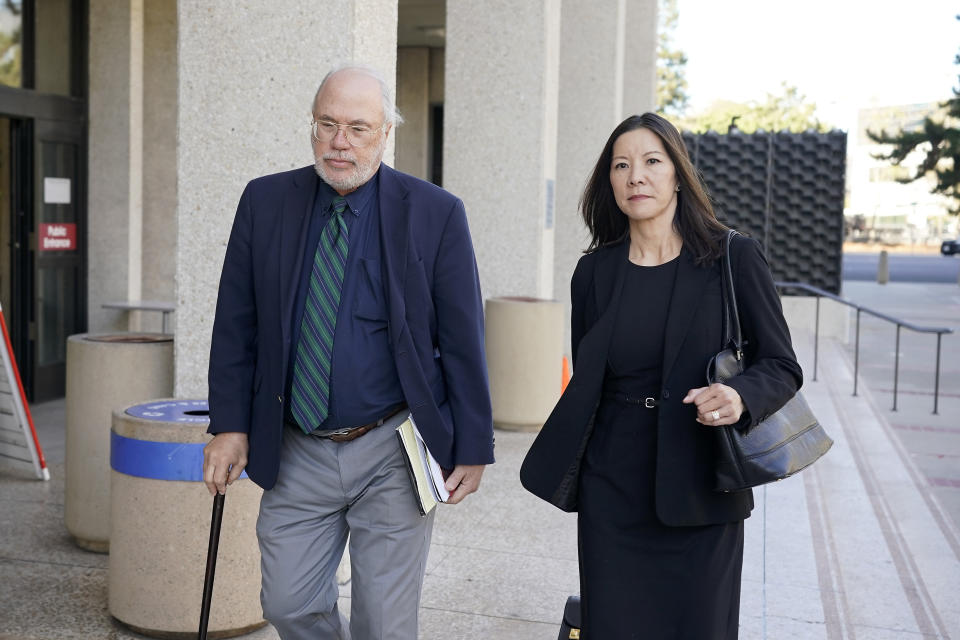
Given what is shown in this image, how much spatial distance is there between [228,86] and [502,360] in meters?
4.55

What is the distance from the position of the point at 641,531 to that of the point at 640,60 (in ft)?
48.7

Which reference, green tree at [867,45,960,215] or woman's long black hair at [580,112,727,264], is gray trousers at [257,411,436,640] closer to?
woman's long black hair at [580,112,727,264]

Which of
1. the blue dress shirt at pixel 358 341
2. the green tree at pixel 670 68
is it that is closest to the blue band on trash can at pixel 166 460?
the blue dress shirt at pixel 358 341

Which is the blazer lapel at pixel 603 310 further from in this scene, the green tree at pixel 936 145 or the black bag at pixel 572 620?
the green tree at pixel 936 145

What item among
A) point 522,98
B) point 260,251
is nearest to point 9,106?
point 522,98

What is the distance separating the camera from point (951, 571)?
5.75 m

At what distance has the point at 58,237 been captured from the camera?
10.1 m

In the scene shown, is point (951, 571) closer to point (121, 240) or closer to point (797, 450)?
point (797, 450)

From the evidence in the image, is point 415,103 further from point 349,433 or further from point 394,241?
point 349,433

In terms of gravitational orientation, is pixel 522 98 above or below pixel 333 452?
above

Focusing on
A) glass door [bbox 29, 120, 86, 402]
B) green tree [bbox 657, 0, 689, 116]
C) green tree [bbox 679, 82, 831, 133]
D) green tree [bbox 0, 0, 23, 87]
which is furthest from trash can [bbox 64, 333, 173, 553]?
green tree [bbox 679, 82, 831, 133]

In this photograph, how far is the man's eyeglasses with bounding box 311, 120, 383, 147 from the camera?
295cm

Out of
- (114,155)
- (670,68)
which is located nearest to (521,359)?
(114,155)

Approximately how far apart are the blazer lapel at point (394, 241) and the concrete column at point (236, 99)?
1.85m
